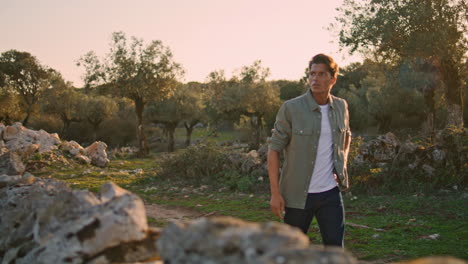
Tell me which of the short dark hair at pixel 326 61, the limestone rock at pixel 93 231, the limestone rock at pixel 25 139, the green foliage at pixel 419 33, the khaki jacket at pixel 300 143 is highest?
the green foliage at pixel 419 33

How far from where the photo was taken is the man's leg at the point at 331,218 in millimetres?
4199

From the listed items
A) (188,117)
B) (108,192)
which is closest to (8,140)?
(108,192)

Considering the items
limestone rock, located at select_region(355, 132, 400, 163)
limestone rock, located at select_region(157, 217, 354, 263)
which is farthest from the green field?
limestone rock, located at select_region(157, 217, 354, 263)

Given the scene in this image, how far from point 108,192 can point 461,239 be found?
617 centimetres

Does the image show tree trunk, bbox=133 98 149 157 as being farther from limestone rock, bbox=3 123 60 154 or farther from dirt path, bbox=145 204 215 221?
dirt path, bbox=145 204 215 221

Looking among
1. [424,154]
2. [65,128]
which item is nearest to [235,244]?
[424,154]

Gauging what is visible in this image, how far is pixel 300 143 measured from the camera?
14.1 feet

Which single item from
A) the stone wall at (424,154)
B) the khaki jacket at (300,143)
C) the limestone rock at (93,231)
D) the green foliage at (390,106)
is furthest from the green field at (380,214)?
the green foliage at (390,106)

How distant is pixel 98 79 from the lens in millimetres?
29516

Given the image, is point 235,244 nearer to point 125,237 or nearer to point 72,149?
point 125,237

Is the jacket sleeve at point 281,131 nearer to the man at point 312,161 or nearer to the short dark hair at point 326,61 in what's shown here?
the man at point 312,161

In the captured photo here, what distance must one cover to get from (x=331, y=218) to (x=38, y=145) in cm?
1810

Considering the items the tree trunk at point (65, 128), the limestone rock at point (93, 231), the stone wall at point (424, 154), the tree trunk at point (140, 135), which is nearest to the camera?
the limestone rock at point (93, 231)

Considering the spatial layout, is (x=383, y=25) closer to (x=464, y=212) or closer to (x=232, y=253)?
(x=464, y=212)
